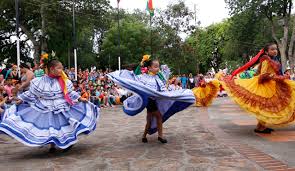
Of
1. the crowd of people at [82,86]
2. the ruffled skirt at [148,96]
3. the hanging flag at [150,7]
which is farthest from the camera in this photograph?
the hanging flag at [150,7]

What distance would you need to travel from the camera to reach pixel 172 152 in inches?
252

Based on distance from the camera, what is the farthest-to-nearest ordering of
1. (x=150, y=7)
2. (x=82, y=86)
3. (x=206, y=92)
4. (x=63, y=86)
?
(x=150, y=7), (x=82, y=86), (x=206, y=92), (x=63, y=86)

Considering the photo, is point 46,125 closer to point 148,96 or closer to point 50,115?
point 50,115

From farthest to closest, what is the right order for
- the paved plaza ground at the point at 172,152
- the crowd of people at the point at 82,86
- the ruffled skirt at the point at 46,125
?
the crowd of people at the point at 82,86 → the ruffled skirt at the point at 46,125 → the paved plaza ground at the point at 172,152

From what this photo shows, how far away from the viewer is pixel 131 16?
7031cm

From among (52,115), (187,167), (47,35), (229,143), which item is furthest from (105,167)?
(47,35)

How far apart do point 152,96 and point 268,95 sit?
7.58ft

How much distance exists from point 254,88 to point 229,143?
139cm

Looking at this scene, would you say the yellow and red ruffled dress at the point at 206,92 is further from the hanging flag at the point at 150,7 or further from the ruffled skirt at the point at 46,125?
the hanging flag at the point at 150,7

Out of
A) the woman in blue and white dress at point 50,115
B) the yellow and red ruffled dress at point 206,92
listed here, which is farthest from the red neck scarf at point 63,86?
the yellow and red ruffled dress at point 206,92

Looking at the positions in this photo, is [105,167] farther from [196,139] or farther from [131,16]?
[131,16]

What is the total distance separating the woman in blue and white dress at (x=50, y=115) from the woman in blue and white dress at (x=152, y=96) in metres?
0.81

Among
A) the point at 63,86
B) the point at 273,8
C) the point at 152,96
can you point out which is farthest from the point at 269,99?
the point at 273,8

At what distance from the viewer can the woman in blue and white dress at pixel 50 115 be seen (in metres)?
6.24
